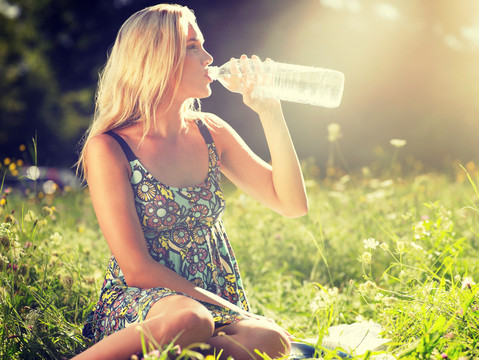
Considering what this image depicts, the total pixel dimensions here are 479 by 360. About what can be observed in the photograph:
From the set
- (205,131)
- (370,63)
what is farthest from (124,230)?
(370,63)

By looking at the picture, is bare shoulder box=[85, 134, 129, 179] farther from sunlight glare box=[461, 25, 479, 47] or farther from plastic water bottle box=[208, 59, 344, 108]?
sunlight glare box=[461, 25, 479, 47]

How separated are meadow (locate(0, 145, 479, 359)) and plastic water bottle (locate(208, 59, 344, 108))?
674 millimetres

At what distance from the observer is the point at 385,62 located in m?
11.9

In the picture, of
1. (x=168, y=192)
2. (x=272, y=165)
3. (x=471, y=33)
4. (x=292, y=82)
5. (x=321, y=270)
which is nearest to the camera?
(x=168, y=192)

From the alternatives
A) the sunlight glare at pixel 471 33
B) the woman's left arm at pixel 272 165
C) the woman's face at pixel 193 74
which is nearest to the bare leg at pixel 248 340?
the woman's left arm at pixel 272 165

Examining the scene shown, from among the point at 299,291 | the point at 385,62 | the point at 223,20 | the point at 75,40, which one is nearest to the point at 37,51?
the point at 75,40

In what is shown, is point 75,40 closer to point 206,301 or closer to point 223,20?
point 223,20

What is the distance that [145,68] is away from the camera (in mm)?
2510

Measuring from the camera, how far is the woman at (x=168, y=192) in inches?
85.7

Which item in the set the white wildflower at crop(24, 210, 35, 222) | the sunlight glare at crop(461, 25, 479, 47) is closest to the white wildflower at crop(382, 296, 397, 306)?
the white wildflower at crop(24, 210, 35, 222)

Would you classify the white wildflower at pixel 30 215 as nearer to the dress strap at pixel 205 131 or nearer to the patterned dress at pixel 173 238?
the patterned dress at pixel 173 238

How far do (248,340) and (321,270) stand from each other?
1970 mm

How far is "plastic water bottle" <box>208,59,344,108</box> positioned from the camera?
266cm

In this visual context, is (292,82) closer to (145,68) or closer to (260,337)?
(145,68)
